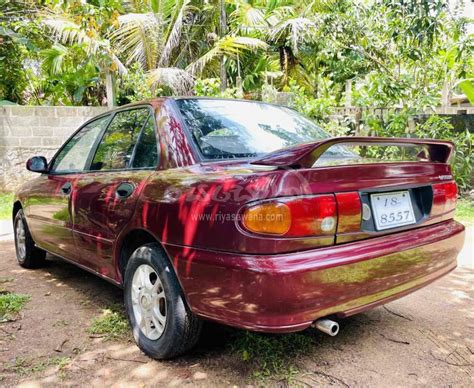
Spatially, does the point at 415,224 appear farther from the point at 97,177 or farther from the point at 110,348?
the point at 97,177

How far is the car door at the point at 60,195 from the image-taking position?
3385mm

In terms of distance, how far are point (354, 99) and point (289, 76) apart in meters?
6.00

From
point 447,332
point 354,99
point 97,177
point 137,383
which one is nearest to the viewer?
point 137,383

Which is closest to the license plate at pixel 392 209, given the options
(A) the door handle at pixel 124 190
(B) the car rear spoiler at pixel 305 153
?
(B) the car rear spoiler at pixel 305 153

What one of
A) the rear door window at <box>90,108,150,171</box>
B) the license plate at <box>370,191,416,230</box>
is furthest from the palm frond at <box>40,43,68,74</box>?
the license plate at <box>370,191,416,230</box>

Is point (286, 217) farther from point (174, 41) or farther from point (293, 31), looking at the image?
point (174, 41)

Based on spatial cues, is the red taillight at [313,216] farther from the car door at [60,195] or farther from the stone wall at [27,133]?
the stone wall at [27,133]

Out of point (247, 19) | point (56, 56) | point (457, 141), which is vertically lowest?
point (457, 141)

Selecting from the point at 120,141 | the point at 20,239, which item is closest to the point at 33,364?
the point at 120,141

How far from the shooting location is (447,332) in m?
2.78

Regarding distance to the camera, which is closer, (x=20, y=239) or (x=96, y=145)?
(x=96, y=145)

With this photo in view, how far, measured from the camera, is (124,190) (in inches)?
104

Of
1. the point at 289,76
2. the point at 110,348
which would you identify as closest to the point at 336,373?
the point at 110,348

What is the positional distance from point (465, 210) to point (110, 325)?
574 centimetres
